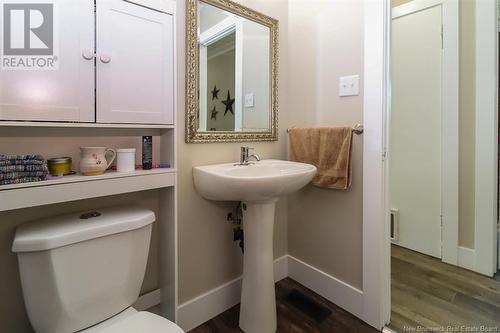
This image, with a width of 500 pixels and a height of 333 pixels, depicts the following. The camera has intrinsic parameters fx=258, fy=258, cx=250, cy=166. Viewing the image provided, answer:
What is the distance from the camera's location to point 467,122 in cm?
187

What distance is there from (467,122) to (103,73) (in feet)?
7.58

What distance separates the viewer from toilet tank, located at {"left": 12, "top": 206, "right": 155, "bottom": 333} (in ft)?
2.61

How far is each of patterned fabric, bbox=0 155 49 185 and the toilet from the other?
18 cm

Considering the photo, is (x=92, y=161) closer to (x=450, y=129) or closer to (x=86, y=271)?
(x=86, y=271)

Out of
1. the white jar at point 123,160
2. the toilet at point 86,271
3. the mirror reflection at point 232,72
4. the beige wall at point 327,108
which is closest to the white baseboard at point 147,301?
the toilet at point 86,271

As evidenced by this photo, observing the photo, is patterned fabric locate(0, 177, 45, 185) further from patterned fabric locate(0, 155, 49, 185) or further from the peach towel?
the peach towel

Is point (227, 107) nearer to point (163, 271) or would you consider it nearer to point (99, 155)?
point (99, 155)

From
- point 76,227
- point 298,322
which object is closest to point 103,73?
point 76,227

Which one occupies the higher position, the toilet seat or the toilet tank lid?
the toilet tank lid

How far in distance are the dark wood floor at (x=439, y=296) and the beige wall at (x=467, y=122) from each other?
268 mm

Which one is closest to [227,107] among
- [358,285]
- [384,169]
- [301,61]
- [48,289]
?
[301,61]

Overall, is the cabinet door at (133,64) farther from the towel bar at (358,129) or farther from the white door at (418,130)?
the white door at (418,130)

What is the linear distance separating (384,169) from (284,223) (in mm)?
806

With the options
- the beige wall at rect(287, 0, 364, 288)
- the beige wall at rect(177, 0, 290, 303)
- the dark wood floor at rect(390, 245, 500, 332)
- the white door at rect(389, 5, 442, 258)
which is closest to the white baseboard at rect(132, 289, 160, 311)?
the beige wall at rect(177, 0, 290, 303)
